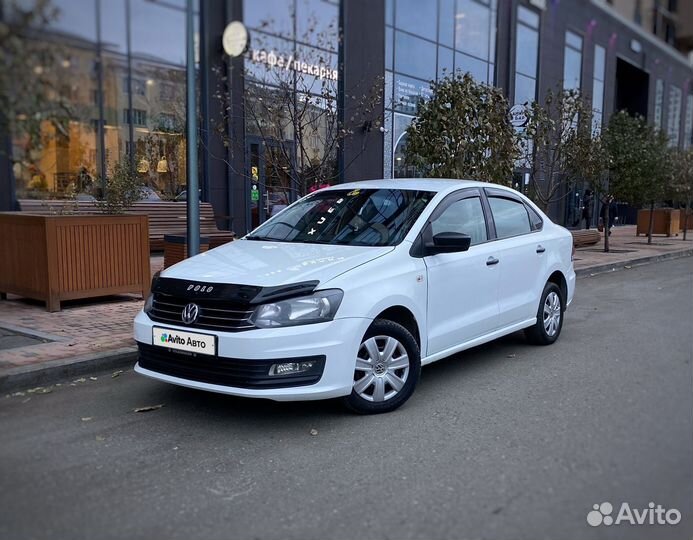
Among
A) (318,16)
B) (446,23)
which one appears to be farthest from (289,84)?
(446,23)

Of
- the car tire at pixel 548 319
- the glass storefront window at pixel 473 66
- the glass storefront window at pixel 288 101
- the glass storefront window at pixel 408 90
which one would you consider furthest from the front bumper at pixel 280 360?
the glass storefront window at pixel 473 66

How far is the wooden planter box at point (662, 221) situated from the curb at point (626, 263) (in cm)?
584

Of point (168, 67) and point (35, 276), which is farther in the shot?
point (168, 67)

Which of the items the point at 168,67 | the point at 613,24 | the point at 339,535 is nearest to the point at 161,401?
the point at 339,535

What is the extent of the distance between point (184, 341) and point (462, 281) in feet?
7.78

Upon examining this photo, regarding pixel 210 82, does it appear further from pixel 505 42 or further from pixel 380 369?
pixel 505 42

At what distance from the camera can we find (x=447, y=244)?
5.18m

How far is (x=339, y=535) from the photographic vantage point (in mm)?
3117

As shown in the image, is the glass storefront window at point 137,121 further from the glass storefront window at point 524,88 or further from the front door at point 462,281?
the glass storefront window at point 524,88

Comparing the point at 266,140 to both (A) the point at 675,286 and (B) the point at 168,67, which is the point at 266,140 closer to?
(B) the point at 168,67

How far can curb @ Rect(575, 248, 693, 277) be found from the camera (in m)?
14.4

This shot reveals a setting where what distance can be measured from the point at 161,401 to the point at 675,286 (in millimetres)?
10270

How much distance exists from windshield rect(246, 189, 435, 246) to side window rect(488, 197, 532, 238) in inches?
38.5

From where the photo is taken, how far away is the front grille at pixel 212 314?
4379 mm
